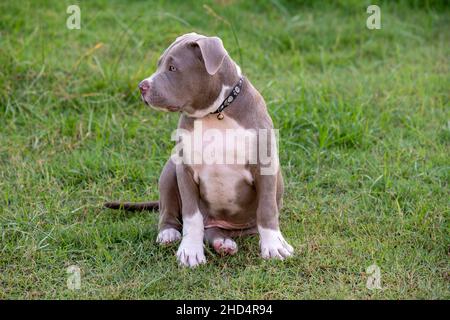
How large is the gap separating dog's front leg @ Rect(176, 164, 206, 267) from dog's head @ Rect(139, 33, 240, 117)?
40cm

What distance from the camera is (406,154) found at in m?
5.64

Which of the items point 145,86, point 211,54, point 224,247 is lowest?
point 224,247

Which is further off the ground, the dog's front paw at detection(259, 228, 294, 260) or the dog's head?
the dog's head

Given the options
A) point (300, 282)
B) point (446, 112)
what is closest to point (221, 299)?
point (300, 282)

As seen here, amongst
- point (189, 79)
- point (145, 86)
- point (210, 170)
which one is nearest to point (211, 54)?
point (189, 79)

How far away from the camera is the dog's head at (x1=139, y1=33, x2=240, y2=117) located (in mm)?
4008

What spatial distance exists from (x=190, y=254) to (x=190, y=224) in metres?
0.17

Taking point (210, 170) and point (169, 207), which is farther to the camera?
point (169, 207)

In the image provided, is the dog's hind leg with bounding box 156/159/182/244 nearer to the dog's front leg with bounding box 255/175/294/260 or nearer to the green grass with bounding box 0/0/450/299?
the green grass with bounding box 0/0/450/299

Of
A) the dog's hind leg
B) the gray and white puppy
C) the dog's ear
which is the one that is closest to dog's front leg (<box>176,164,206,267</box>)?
the gray and white puppy

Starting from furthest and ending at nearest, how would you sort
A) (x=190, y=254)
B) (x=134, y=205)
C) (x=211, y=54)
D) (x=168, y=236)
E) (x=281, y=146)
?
(x=281, y=146) < (x=134, y=205) < (x=168, y=236) < (x=190, y=254) < (x=211, y=54)

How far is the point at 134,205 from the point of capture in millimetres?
4953

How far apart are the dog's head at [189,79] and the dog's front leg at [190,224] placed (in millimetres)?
396

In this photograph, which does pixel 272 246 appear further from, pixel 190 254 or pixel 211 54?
pixel 211 54
